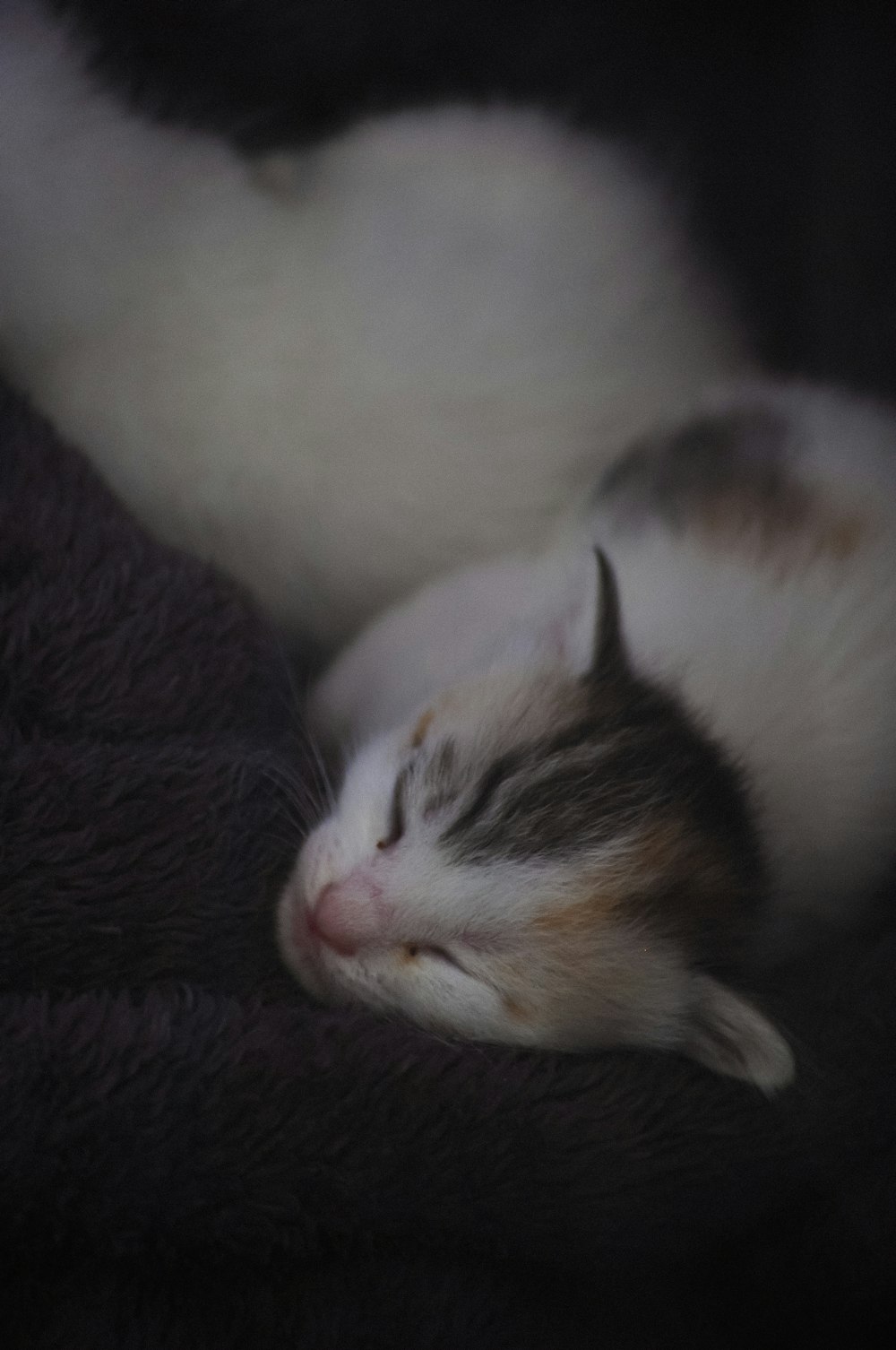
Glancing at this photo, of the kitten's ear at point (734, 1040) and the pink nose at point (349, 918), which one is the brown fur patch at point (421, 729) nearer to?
the pink nose at point (349, 918)

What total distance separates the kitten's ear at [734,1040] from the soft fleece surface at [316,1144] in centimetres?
1

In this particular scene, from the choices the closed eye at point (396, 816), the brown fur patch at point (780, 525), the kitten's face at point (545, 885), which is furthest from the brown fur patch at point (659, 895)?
the brown fur patch at point (780, 525)

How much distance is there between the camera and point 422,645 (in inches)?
32.3

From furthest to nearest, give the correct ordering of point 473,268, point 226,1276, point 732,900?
point 473,268 → point 732,900 → point 226,1276

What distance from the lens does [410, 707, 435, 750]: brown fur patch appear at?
2.58 ft

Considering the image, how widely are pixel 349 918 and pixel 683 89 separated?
2.00ft

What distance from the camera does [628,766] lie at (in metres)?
0.74

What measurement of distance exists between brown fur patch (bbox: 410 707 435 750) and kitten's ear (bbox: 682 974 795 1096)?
25 cm

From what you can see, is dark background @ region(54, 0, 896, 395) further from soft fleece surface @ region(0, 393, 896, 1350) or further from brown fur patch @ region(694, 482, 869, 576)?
soft fleece surface @ region(0, 393, 896, 1350)

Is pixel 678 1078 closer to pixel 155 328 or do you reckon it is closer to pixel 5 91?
pixel 155 328

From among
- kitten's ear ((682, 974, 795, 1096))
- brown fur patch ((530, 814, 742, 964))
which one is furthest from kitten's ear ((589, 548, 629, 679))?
kitten's ear ((682, 974, 795, 1096))

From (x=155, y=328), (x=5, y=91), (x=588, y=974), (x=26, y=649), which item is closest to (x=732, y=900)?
(x=588, y=974)

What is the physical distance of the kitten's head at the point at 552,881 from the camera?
2.22 ft

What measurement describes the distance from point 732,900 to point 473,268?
0.50 metres
